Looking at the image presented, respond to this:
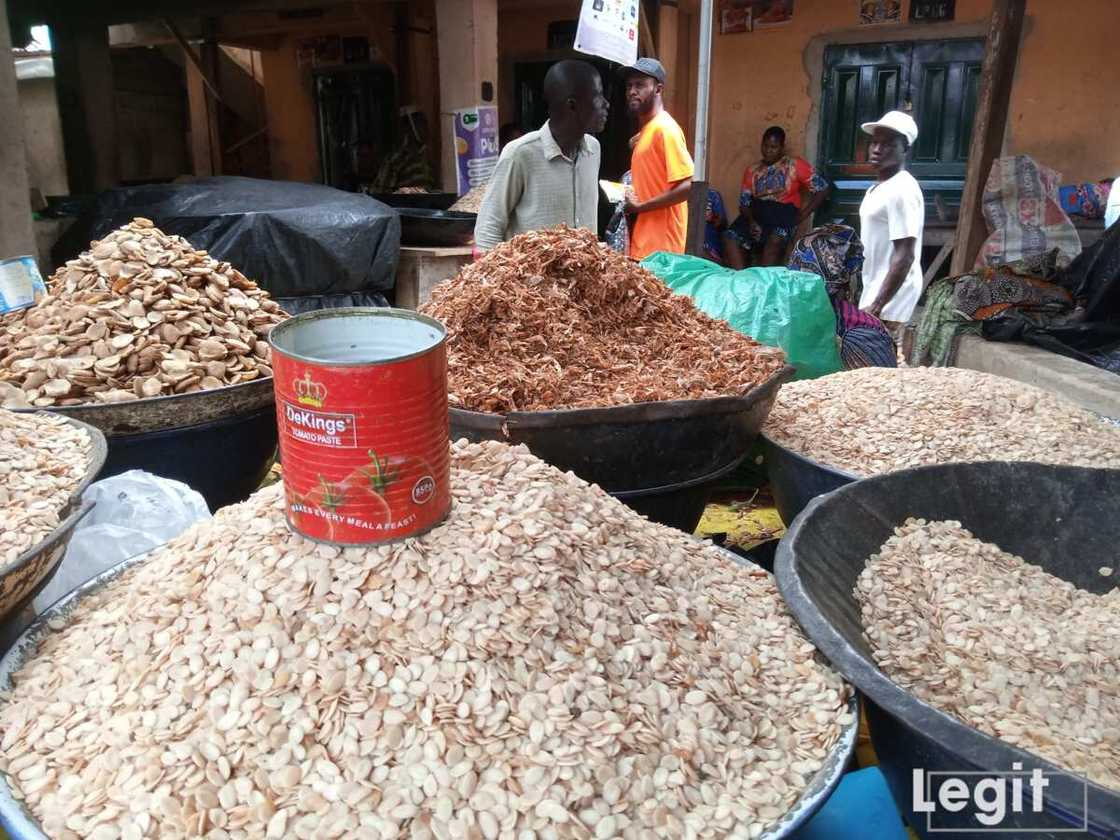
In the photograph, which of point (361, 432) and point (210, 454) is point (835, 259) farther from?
point (361, 432)

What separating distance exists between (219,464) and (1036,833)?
171 cm

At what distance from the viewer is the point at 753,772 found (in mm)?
954

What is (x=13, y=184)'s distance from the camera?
3945mm

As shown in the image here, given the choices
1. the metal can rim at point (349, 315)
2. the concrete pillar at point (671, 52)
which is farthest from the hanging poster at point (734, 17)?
the metal can rim at point (349, 315)

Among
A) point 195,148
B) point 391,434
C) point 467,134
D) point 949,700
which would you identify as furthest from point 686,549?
point 195,148

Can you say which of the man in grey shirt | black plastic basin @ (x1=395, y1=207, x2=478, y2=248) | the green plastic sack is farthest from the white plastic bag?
black plastic basin @ (x1=395, y1=207, x2=478, y2=248)

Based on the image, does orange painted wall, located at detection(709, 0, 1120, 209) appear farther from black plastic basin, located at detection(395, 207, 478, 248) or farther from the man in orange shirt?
the man in orange shirt

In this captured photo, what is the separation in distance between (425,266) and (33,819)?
13.9ft

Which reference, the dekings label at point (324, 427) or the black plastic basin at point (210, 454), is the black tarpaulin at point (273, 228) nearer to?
the black plastic basin at point (210, 454)

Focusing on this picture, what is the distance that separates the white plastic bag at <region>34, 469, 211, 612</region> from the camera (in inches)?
59.5

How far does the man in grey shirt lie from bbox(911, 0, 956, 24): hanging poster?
4.07 m

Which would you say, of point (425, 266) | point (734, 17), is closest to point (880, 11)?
point (734, 17)

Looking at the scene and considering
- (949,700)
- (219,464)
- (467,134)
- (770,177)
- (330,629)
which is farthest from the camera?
(770,177)

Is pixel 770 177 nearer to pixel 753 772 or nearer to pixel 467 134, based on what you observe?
pixel 467 134
